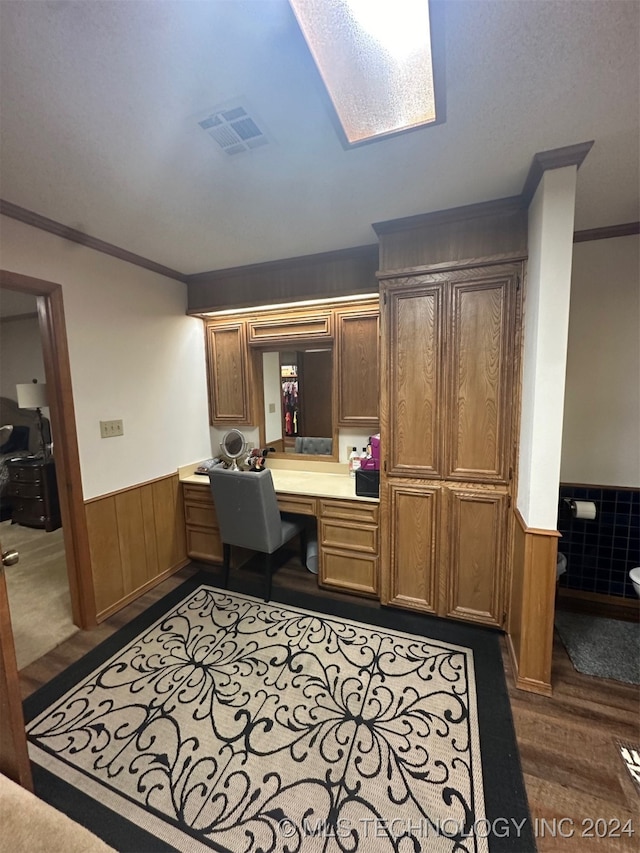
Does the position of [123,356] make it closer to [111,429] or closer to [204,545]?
[111,429]

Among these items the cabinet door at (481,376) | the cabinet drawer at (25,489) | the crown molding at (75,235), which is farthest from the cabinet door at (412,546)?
the cabinet drawer at (25,489)

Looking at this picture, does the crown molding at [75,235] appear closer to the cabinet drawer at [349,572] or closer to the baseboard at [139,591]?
the baseboard at [139,591]

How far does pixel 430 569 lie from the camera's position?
2.26 metres

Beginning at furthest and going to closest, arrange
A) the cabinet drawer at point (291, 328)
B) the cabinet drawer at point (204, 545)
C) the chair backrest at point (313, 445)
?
the chair backrest at point (313, 445) → the cabinet drawer at point (204, 545) → the cabinet drawer at point (291, 328)

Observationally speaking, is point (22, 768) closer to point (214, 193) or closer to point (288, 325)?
point (214, 193)

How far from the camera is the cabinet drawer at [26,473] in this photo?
12.6ft

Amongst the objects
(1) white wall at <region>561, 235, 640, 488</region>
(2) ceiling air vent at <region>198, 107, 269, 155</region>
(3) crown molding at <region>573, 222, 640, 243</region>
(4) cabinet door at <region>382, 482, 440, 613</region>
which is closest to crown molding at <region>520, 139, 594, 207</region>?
(3) crown molding at <region>573, 222, 640, 243</region>

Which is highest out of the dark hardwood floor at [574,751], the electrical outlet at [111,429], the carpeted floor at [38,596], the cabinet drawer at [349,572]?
the electrical outlet at [111,429]

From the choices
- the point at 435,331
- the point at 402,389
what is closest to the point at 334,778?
the point at 402,389

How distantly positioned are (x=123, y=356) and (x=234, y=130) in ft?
5.54

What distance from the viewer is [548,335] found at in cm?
158

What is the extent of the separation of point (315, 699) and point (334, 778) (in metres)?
0.36

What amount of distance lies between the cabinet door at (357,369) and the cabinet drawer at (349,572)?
0.98 meters

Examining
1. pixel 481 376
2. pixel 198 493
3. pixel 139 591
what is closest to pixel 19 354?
pixel 198 493
